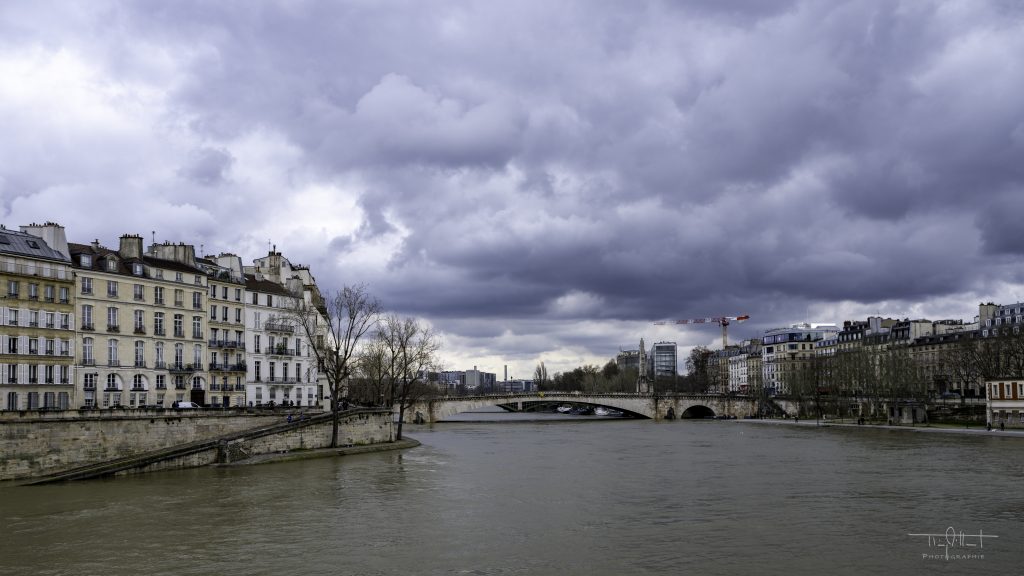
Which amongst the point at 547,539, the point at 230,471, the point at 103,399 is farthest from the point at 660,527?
the point at 103,399

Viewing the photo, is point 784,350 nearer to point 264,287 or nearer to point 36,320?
point 264,287

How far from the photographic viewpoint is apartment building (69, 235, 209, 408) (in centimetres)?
5106

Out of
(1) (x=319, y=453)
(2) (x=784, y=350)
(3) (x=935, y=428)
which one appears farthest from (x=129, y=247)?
(2) (x=784, y=350)

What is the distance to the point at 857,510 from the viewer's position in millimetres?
30500

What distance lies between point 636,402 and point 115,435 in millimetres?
73847

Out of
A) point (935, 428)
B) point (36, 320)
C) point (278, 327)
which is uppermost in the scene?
point (278, 327)

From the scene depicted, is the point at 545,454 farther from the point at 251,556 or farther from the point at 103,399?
the point at 251,556

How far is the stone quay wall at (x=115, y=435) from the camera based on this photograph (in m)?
38.7

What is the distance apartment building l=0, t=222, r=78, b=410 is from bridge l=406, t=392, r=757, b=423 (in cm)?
5229

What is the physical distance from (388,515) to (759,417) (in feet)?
280

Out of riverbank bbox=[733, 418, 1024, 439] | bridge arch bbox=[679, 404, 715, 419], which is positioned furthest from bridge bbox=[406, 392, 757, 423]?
riverbank bbox=[733, 418, 1024, 439]

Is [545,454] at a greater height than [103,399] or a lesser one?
lesser

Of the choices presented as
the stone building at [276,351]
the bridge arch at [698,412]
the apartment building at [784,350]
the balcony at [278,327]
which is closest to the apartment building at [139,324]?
the stone building at [276,351]

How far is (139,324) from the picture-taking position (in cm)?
5388
